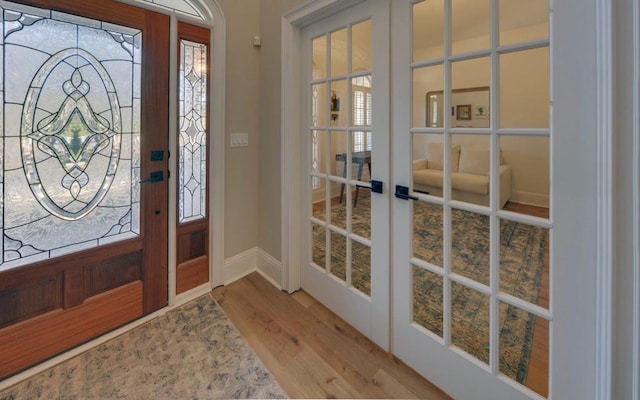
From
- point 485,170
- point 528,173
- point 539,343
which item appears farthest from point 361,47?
point 539,343

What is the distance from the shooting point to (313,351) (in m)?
1.83

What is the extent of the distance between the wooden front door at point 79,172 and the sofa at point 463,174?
176cm

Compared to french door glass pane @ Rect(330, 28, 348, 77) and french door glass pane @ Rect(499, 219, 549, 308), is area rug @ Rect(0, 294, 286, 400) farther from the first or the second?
french door glass pane @ Rect(330, 28, 348, 77)

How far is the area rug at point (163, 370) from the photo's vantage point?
4.97 feet

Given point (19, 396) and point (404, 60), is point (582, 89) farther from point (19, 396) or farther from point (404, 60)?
point (19, 396)

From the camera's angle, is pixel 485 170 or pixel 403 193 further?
pixel 403 193

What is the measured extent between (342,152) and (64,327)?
2.00 meters

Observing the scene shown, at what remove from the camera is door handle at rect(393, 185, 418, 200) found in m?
1.63

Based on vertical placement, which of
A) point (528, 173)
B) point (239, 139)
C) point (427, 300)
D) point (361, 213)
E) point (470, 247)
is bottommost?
point (427, 300)

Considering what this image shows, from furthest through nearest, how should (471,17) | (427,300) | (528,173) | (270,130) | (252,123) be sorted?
(252,123), (270,130), (427,300), (528,173), (471,17)

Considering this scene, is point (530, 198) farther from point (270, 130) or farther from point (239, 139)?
point (239, 139)

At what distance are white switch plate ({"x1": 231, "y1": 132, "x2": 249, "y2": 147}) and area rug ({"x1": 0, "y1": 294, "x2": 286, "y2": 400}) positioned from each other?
4.71 feet

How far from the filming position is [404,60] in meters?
1.58

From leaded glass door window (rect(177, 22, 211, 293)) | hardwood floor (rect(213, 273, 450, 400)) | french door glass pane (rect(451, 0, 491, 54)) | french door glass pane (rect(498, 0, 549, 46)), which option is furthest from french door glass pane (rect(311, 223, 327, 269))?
french door glass pane (rect(498, 0, 549, 46))
